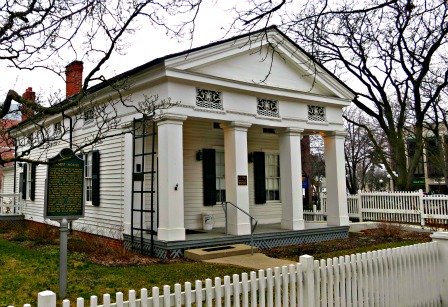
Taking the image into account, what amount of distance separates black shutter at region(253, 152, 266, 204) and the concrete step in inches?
167

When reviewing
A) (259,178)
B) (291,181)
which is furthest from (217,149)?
(291,181)

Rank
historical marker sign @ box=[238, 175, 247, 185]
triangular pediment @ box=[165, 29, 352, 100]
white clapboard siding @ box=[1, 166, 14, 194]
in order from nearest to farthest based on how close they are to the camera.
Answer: triangular pediment @ box=[165, 29, 352, 100]
historical marker sign @ box=[238, 175, 247, 185]
white clapboard siding @ box=[1, 166, 14, 194]

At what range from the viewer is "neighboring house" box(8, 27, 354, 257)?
11016 millimetres

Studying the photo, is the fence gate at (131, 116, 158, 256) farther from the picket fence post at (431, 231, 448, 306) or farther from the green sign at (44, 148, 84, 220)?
the picket fence post at (431, 231, 448, 306)

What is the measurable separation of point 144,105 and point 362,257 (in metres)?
7.68

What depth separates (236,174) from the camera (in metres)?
12.2

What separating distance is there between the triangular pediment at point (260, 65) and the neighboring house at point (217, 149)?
0.12 ft

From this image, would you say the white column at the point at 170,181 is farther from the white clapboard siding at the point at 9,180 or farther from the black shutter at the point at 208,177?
the white clapboard siding at the point at 9,180

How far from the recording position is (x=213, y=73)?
1220 cm

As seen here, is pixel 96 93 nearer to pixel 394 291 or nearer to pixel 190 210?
→ pixel 190 210

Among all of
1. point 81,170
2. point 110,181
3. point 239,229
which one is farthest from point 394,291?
point 110,181

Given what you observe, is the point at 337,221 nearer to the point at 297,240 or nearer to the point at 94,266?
the point at 297,240

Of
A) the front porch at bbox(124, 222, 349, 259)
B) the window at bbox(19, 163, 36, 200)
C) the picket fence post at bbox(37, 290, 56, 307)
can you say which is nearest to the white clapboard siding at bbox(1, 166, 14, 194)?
the window at bbox(19, 163, 36, 200)

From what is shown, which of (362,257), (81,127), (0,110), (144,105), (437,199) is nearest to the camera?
(362,257)
